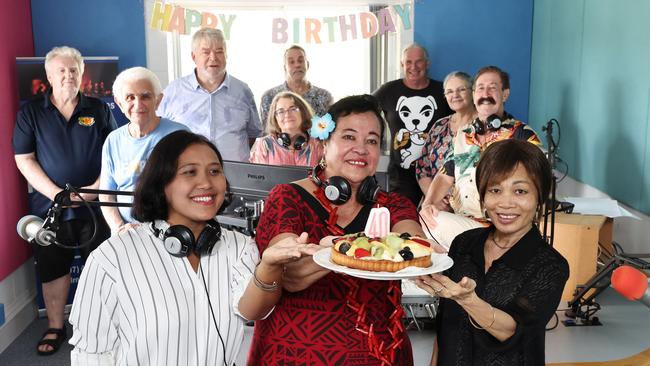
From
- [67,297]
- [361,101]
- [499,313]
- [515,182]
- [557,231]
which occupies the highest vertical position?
[361,101]

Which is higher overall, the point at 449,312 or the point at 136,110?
the point at 136,110

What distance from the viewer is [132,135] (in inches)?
150

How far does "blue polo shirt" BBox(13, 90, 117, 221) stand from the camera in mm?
4621

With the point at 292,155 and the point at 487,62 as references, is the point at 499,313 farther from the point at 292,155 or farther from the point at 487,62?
the point at 487,62

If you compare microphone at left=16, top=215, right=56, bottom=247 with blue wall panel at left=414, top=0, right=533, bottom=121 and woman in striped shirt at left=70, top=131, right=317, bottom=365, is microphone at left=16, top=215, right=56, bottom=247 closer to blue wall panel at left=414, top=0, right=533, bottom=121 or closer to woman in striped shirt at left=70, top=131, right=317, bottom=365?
woman in striped shirt at left=70, top=131, right=317, bottom=365

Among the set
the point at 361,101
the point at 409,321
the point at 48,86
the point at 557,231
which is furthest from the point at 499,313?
the point at 48,86

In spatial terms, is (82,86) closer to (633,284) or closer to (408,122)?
(408,122)

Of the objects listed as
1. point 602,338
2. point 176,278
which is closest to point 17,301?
point 176,278

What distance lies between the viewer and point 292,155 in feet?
13.9

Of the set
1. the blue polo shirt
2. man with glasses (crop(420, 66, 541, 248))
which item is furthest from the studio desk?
the blue polo shirt

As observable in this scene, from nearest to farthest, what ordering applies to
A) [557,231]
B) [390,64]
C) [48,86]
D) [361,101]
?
1. [361,101]
2. [557,231]
3. [48,86]
4. [390,64]

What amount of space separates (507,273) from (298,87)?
383 centimetres

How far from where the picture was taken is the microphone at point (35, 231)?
2.00 meters

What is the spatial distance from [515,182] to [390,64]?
513 cm
